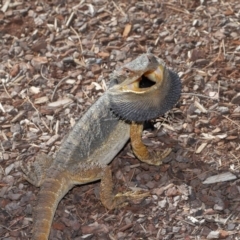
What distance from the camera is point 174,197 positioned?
4992mm

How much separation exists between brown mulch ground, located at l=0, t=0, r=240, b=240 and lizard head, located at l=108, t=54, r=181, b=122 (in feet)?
2.02

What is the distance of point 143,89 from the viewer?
15.7 feet

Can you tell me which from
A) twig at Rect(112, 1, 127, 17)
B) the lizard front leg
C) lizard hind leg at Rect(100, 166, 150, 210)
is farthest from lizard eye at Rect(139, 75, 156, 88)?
twig at Rect(112, 1, 127, 17)

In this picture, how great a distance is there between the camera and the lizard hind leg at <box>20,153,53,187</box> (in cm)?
503

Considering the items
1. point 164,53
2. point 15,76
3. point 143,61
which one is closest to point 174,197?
point 143,61

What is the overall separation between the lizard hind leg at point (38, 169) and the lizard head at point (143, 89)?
0.71m

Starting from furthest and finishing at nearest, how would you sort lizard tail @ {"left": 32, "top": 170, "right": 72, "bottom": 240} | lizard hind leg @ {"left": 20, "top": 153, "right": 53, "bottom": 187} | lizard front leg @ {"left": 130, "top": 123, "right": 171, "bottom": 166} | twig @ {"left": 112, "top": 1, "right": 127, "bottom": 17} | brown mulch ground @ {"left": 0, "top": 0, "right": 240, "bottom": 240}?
twig @ {"left": 112, "top": 1, "right": 127, "bottom": 17} → lizard front leg @ {"left": 130, "top": 123, "right": 171, "bottom": 166} → lizard hind leg @ {"left": 20, "top": 153, "right": 53, "bottom": 187} → brown mulch ground @ {"left": 0, "top": 0, "right": 240, "bottom": 240} → lizard tail @ {"left": 32, "top": 170, "right": 72, "bottom": 240}

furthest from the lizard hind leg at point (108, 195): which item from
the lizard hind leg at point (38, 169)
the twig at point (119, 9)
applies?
the twig at point (119, 9)

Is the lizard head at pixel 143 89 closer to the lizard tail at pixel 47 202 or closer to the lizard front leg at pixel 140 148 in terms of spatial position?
the lizard front leg at pixel 140 148

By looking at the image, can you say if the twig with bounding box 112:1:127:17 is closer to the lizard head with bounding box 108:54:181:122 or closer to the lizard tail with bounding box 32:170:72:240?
the lizard head with bounding box 108:54:181:122

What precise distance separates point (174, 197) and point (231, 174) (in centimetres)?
52

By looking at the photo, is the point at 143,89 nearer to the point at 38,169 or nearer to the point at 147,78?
the point at 147,78

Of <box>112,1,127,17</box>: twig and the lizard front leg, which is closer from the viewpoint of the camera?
the lizard front leg

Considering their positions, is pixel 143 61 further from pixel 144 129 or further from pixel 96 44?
pixel 96 44
